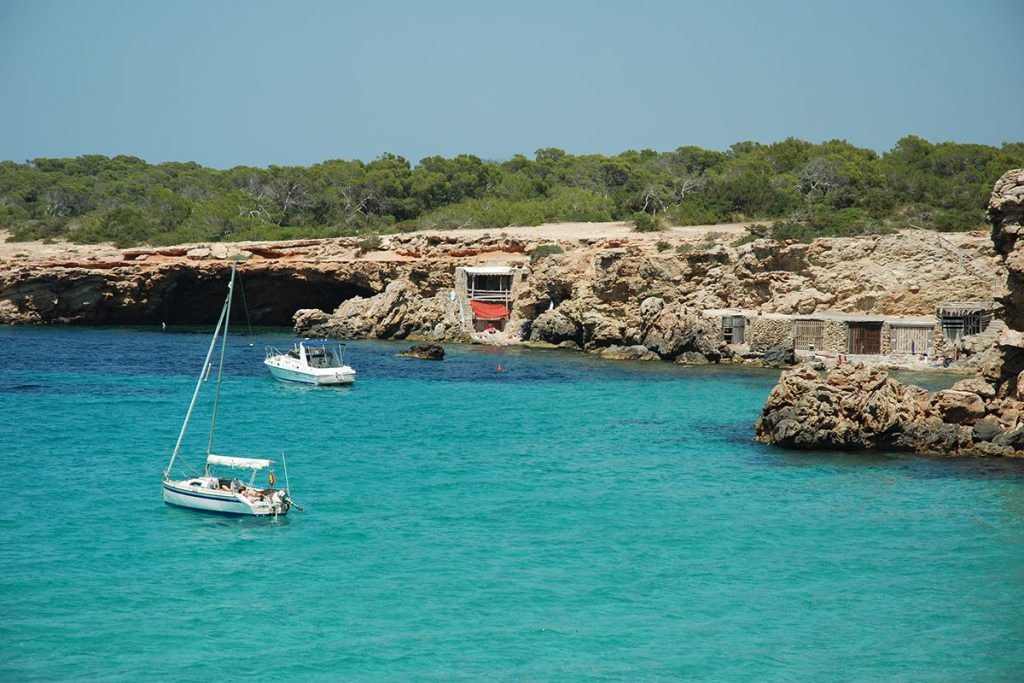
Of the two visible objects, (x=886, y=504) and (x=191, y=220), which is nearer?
(x=886, y=504)

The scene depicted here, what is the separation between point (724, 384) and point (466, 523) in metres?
23.2

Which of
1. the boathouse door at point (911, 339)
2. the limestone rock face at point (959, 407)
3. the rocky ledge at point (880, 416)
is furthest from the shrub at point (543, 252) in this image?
the limestone rock face at point (959, 407)

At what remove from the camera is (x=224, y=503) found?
21.8 m

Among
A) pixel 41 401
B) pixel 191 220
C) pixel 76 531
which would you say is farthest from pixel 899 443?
pixel 191 220

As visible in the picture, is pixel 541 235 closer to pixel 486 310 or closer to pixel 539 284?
pixel 486 310

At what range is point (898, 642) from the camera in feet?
53.0

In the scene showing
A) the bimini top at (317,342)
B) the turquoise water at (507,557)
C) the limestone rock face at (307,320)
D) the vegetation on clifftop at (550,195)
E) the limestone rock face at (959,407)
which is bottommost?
the turquoise water at (507,557)

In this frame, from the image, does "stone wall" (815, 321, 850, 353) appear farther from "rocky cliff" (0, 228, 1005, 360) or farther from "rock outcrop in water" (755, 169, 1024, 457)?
"rock outcrop in water" (755, 169, 1024, 457)

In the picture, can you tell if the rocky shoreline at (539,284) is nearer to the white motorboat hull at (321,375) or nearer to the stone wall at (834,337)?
the stone wall at (834,337)

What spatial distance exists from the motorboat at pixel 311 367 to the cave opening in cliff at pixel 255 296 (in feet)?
67.9

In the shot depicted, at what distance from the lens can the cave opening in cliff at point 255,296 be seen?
65.8m

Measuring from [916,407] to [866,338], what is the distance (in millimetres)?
20010

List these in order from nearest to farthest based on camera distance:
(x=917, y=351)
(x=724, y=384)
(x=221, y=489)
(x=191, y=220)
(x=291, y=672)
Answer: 1. (x=291, y=672)
2. (x=221, y=489)
3. (x=724, y=384)
4. (x=917, y=351)
5. (x=191, y=220)

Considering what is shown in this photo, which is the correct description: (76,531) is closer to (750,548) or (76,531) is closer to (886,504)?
(750,548)
